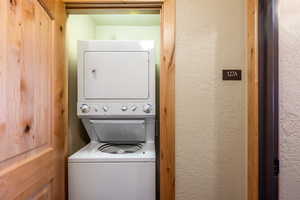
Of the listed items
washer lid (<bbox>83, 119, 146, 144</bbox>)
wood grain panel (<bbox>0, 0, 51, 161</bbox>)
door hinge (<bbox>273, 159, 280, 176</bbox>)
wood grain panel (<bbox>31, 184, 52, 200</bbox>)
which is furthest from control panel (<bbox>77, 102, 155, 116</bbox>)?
door hinge (<bbox>273, 159, 280, 176</bbox>)

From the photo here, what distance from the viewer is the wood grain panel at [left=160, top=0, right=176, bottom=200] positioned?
156 cm

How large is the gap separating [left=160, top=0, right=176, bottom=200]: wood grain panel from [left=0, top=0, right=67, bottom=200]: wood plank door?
710mm

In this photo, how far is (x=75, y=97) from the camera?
87.9 inches

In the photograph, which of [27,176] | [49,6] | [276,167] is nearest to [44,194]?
[27,176]

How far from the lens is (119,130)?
219 centimetres

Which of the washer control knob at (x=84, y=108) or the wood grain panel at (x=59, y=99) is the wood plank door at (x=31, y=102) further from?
the washer control knob at (x=84, y=108)

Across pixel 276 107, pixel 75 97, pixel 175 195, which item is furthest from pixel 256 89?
pixel 75 97

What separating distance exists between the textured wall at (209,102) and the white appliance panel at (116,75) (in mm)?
487

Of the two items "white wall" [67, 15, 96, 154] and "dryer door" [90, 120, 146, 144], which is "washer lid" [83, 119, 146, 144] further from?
"white wall" [67, 15, 96, 154]

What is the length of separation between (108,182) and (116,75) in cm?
91

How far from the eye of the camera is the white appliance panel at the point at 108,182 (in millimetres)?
1687

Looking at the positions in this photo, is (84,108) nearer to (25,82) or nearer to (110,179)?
(110,179)

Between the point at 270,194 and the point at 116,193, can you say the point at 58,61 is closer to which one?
the point at 116,193

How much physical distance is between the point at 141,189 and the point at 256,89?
110 centimetres
